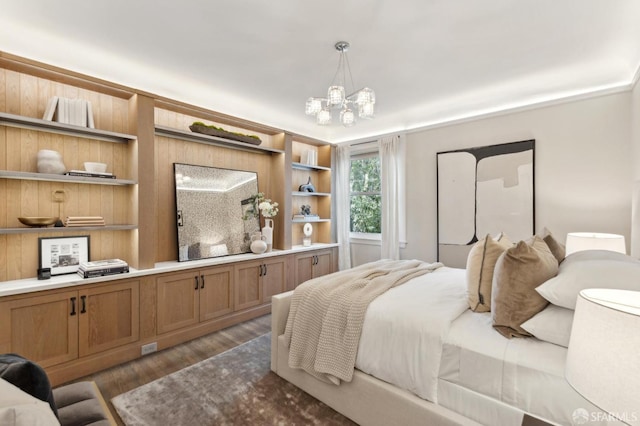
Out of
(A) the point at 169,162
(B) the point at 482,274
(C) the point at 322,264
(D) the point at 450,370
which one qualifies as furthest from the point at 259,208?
(D) the point at 450,370

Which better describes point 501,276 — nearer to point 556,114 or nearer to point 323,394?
point 323,394

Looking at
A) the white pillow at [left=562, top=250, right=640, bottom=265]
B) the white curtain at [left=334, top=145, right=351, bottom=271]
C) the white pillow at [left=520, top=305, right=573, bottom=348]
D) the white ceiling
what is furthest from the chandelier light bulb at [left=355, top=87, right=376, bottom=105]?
the white curtain at [left=334, top=145, right=351, bottom=271]

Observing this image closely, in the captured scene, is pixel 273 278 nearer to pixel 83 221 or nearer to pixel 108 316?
pixel 108 316

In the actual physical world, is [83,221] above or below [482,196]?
below

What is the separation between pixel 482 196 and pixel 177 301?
3780 mm

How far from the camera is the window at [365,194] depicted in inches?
192

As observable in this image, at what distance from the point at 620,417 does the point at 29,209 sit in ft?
11.8

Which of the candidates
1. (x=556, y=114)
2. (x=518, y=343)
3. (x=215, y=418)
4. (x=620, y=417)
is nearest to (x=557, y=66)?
(x=556, y=114)

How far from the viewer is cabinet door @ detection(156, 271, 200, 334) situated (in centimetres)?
285

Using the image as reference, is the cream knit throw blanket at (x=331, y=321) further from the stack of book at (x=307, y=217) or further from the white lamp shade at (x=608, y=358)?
the stack of book at (x=307, y=217)

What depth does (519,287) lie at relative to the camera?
1.48 meters

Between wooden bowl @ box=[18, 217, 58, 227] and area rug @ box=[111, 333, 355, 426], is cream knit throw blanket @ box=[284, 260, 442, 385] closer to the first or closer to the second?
area rug @ box=[111, 333, 355, 426]

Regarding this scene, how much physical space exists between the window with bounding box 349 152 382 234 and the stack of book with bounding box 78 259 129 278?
353 centimetres

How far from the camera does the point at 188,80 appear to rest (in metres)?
3.21
